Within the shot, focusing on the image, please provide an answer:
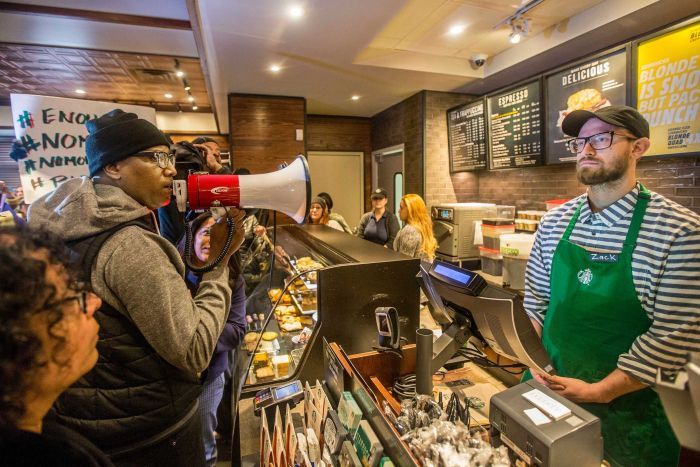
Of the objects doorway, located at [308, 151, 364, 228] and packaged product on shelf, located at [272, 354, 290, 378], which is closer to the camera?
packaged product on shelf, located at [272, 354, 290, 378]

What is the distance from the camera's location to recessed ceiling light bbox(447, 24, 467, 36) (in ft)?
10.6

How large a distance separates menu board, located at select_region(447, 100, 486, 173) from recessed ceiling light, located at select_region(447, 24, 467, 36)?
3.24 feet

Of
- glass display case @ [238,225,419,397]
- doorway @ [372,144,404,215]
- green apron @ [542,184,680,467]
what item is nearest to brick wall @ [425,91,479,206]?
doorway @ [372,144,404,215]

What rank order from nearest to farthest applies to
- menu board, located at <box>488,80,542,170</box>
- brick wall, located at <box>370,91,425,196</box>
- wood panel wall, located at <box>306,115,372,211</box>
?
menu board, located at <box>488,80,542,170</box>, brick wall, located at <box>370,91,425,196</box>, wood panel wall, located at <box>306,115,372,211</box>

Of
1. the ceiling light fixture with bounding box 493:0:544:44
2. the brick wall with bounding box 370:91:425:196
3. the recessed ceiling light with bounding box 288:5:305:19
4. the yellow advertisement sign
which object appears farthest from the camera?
the brick wall with bounding box 370:91:425:196

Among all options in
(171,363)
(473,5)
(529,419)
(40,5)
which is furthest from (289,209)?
(40,5)

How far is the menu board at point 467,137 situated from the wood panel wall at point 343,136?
1.95 meters

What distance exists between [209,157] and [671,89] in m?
3.14

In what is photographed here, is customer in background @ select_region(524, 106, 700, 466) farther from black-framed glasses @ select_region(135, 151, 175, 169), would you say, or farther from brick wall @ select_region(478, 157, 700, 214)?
brick wall @ select_region(478, 157, 700, 214)

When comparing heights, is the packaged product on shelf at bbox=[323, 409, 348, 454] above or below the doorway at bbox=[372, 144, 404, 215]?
below

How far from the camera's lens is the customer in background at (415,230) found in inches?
130

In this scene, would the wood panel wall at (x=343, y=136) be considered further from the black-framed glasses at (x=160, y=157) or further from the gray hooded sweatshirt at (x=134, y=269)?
the gray hooded sweatshirt at (x=134, y=269)

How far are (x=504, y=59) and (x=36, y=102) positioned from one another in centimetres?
409

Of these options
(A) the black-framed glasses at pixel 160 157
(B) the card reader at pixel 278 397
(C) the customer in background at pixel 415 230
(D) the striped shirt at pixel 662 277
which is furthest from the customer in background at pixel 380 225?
(A) the black-framed glasses at pixel 160 157
